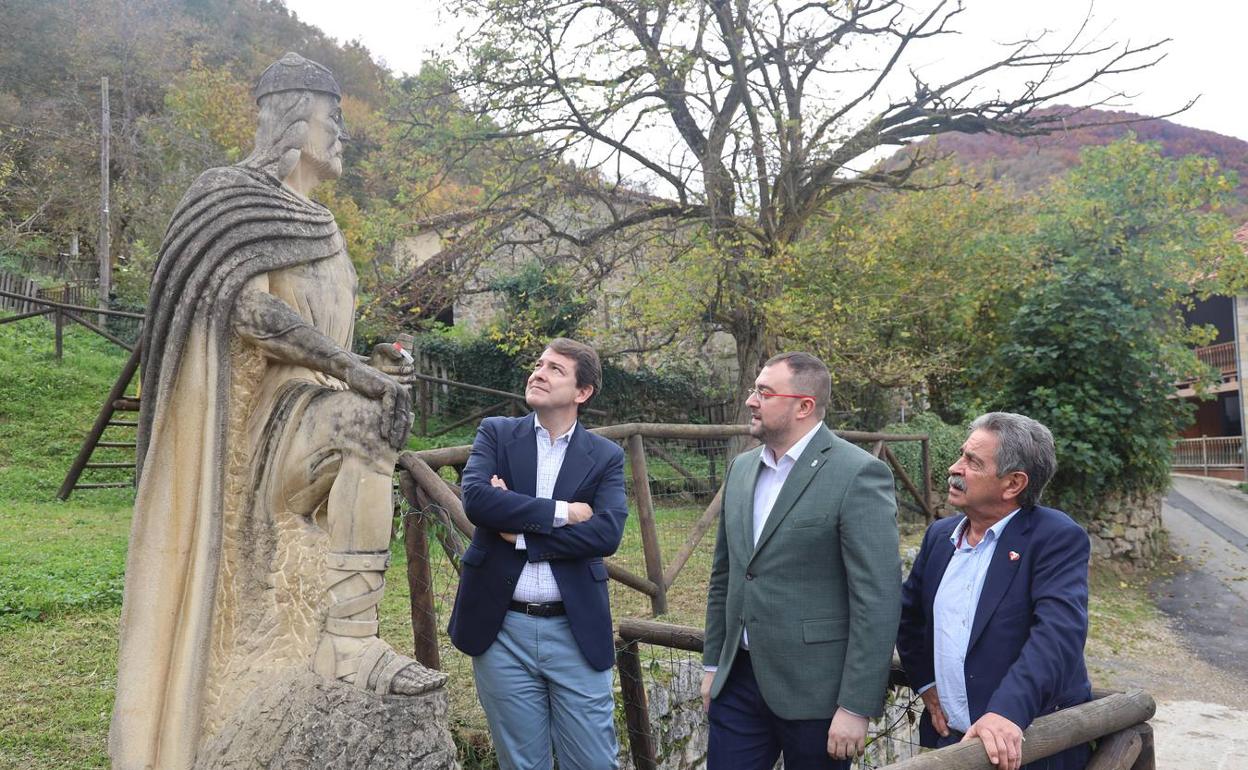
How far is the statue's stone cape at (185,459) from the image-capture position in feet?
8.03

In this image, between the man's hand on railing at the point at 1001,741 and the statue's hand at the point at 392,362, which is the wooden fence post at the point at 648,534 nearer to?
the statue's hand at the point at 392,362

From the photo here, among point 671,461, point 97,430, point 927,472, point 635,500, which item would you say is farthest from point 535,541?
point 927,472

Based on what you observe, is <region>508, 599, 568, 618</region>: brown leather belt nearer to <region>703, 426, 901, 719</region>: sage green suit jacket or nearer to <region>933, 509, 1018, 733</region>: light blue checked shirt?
<region>703, 426, 901, 719</region>: sage green suit jacket

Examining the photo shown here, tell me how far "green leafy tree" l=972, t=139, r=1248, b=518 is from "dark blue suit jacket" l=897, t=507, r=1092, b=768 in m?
10.2

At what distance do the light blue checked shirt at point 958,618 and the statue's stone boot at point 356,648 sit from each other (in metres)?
1.31

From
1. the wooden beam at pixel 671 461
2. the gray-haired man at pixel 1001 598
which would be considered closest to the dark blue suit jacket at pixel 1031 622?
the gray-haired man at pixel 1001 598

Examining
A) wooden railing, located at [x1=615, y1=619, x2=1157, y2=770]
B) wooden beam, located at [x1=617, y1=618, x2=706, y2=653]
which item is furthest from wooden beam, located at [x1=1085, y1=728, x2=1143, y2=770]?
wooden beam, located at [x1=617, y1=618, x2=706, y2=653]

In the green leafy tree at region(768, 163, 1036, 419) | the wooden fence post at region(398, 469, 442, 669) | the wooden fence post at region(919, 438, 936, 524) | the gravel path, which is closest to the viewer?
the wooden fence post at region(398, 469, 442, 669)

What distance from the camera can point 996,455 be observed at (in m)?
2.26

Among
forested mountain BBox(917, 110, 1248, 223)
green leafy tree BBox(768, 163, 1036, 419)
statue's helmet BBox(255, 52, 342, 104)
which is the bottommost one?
statue's helmet BBox(255, 52, 342, 104)

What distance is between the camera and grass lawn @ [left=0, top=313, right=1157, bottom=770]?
11.8ft

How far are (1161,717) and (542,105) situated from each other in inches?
343

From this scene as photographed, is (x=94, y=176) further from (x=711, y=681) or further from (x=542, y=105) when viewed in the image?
(x=711, y=681)

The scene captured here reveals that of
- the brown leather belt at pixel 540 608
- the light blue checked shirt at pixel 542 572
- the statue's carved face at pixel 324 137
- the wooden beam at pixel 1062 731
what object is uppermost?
the statue's carved face at pixel 324 137
